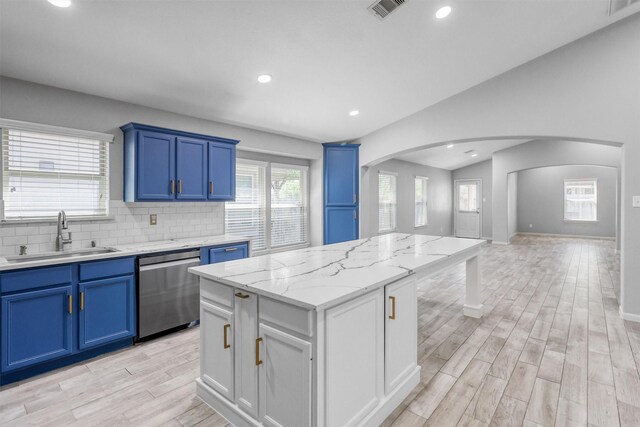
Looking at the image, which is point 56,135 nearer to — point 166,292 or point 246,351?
point 166,292

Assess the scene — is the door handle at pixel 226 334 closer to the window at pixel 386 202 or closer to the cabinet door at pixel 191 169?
the cabinet door at pixel 191 169

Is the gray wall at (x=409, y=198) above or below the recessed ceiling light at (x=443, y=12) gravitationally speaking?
below

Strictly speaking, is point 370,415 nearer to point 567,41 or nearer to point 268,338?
point 268,338

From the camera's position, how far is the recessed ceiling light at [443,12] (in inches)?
109

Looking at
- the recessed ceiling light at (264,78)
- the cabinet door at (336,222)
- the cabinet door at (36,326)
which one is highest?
the recessed ceiling light at (264,78)

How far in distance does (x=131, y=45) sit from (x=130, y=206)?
1639 millimetres

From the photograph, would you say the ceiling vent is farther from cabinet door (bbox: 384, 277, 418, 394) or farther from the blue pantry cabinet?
the blue pantry cabinet

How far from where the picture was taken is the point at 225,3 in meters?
2.25

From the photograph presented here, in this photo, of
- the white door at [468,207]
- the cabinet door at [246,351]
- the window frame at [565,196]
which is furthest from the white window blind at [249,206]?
the window frame at [565,196]

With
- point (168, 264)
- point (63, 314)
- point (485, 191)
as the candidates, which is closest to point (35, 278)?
point (63, 314)

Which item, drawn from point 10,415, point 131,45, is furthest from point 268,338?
point 131,45

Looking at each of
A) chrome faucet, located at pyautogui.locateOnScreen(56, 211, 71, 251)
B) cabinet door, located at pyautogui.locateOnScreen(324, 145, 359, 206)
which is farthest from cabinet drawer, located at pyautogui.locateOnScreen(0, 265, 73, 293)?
cabinet door, located at pyautogui.locateOnScreen(324, 145, 359, 206)

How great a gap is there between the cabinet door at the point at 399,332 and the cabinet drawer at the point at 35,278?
248 centimetres

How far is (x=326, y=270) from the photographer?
1.95m
